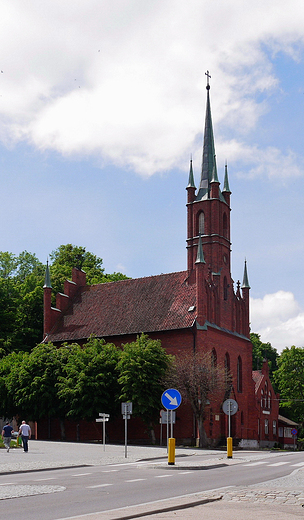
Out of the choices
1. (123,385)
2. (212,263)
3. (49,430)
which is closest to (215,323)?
(212,263)

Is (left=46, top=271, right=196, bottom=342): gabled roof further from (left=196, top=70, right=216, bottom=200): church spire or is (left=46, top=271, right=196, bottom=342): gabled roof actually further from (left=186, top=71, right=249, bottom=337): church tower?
(left=196, top=70, right=216, bottom=200): church spire

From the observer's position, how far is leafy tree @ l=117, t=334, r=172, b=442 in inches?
1650

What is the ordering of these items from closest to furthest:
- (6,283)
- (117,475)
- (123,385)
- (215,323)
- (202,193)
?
1. (117,475)
2. (123,385)
3. (215,323)
4. (202,193)
5. (6,283)

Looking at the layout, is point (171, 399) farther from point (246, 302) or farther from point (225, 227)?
point (225, 227)

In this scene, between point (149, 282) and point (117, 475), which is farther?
point (149, 282)

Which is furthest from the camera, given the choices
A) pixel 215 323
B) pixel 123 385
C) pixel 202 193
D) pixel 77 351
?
pixel 202 193

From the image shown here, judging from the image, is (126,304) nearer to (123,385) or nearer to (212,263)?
(212,263)

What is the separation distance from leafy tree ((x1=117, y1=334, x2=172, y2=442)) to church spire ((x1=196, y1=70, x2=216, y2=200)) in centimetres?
1823

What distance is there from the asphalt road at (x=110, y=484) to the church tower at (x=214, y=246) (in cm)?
2895

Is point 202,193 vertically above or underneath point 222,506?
above

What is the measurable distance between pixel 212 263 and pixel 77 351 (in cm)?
1440

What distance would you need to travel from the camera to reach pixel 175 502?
10953mm

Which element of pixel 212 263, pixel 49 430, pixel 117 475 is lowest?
pixel 49 430

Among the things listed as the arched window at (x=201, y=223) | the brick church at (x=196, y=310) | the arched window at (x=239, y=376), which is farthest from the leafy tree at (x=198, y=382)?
the arched window at (x=201, y=223)
